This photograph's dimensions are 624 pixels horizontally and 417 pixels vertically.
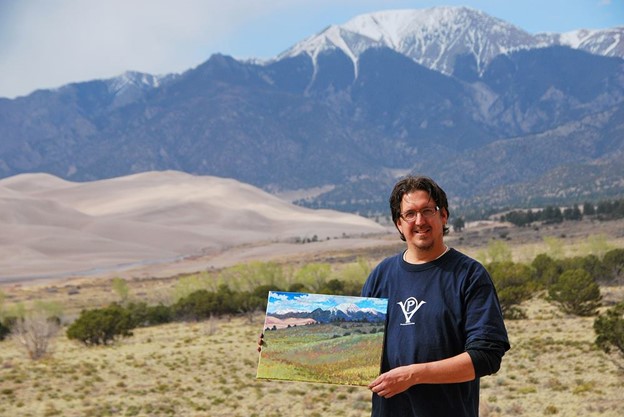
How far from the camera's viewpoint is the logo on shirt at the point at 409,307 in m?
5.41

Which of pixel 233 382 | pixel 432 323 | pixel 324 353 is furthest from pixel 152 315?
pixel 432 323

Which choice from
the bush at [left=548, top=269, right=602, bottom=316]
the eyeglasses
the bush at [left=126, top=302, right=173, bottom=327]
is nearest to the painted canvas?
the eyeglasses

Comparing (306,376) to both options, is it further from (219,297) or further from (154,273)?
(154,273)

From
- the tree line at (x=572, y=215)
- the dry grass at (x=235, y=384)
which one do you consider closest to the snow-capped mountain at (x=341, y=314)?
the dry grass at (x=235, y=384)

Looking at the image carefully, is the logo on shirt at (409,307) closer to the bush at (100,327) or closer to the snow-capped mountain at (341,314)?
the snow-capped mountain at (341,314)

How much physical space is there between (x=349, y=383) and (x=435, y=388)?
1.93 feet

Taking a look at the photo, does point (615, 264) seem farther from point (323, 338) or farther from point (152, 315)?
point (323, 338)

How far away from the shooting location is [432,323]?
5.35 m

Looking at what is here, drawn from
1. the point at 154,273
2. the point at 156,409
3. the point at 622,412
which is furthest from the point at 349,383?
the point at 154,273

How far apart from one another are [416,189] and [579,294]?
38.7 metres

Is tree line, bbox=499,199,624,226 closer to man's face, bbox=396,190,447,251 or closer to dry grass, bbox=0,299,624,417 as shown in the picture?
dry grass, bbox=0,299,624,417

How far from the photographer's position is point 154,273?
154m

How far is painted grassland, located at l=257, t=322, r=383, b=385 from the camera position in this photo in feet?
18.1

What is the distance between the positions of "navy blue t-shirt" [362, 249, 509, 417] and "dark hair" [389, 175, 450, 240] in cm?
40
